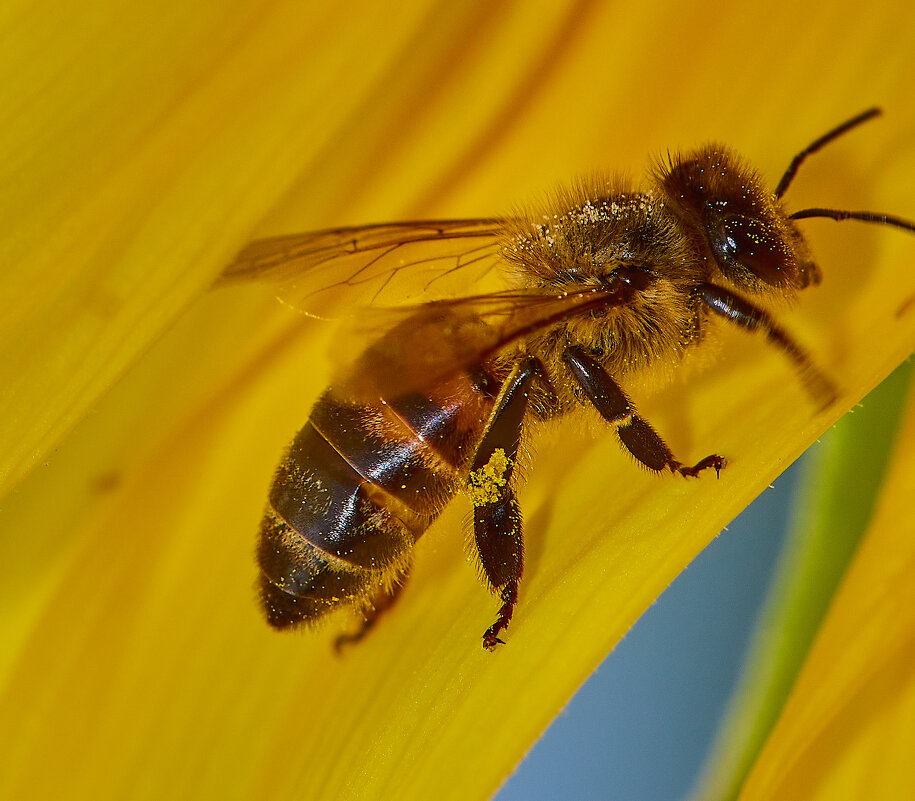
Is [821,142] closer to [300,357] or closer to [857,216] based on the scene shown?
[857,216]

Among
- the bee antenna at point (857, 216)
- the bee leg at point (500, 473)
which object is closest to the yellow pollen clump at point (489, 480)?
the bee leg at point (500, 473)

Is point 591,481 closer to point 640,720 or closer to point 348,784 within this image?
point 348,784

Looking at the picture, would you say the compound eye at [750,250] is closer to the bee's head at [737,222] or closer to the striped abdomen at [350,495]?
the bee's head at [737,222]

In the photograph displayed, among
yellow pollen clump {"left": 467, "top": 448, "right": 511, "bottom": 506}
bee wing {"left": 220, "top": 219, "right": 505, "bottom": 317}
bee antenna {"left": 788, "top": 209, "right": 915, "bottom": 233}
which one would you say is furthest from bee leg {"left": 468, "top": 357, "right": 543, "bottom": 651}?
bee antenna {"left": 788, "top": 209, "right": 915, "bottom": 233}

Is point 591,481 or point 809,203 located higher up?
point 809,203

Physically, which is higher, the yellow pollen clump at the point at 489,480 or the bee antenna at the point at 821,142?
the bee antenna at the point at 821,142

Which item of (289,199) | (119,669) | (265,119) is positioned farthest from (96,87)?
(119,669)
